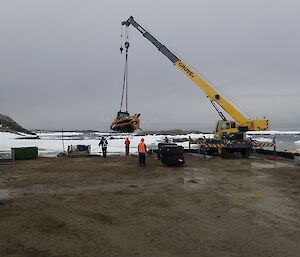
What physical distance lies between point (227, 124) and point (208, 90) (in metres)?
3.07

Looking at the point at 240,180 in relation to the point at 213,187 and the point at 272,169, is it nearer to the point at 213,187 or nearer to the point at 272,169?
the point at 213,187

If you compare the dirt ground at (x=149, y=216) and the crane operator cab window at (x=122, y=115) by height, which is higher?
the crane operator cab window at (x=122, y=115)

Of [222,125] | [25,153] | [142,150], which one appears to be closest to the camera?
[142,150]

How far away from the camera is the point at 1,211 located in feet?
28.3

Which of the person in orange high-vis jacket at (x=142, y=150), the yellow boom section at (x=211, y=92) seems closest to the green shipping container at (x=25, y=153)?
the person in orange high-vis jacket at (x=142, y=150)

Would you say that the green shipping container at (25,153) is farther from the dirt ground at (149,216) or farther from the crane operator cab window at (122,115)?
the crane operator cab window at (122,115)

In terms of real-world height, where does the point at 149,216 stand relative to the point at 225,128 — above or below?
below

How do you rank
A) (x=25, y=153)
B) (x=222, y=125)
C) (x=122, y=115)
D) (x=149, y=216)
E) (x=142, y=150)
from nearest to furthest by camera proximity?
(x=149, y=216), (x=142, y=150), (x=25, y=153), (x=222, y=125), (x=122, y=115)

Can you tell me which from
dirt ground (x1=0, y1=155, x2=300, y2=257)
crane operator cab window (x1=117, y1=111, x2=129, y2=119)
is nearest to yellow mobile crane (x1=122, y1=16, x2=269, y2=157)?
crane operator cab window (x1=117, y1=111, x2=129, y2=119)

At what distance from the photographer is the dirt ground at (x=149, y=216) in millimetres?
6141

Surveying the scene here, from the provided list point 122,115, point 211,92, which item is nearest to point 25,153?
point 122,115

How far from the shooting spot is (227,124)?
86.5ft

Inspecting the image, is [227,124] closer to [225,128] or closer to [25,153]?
[225,128]

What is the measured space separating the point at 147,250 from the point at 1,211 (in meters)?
4.42
